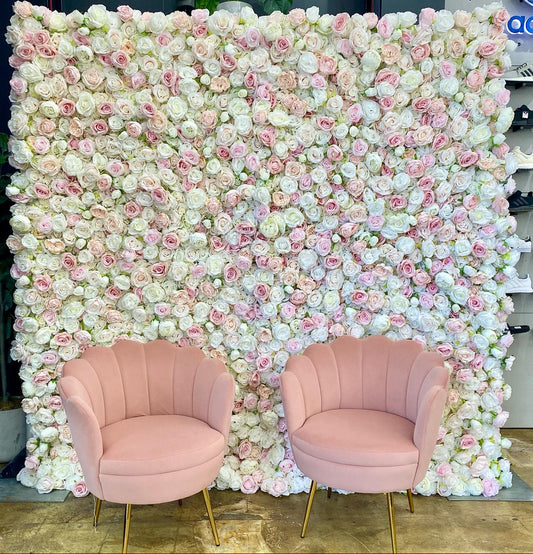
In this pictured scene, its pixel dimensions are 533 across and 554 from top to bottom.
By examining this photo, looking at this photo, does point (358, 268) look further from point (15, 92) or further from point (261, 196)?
point (15, 92)

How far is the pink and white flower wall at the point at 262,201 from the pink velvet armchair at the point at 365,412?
0.18m

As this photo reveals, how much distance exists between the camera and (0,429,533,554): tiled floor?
2473mm

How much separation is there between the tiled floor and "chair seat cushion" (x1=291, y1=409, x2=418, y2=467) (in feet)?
1.40

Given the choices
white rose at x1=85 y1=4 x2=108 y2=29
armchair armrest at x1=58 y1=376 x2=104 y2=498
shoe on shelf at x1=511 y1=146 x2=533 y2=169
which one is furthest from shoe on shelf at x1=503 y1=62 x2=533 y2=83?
armchair armrest at x1=58 y1=376 x2=104 y2=498

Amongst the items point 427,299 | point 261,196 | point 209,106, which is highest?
point 209,106

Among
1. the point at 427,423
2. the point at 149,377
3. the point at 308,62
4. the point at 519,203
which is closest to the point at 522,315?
the point at 519,203

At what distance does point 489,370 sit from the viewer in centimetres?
294

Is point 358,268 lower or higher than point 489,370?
higher

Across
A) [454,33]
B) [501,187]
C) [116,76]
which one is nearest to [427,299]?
[501,187]

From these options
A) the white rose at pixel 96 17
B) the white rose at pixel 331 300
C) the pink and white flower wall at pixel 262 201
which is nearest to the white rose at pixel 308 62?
the pink and white flower wall at pixel 262 201

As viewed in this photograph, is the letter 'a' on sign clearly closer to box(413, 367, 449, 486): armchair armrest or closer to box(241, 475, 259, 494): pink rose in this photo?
box(413, 367, 449, 486): armchair armrest

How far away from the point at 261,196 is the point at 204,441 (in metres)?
1.17

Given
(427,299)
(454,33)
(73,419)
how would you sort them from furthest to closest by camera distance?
(427,299), (454,33), (73,419)

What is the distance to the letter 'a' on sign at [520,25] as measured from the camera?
3527mm
